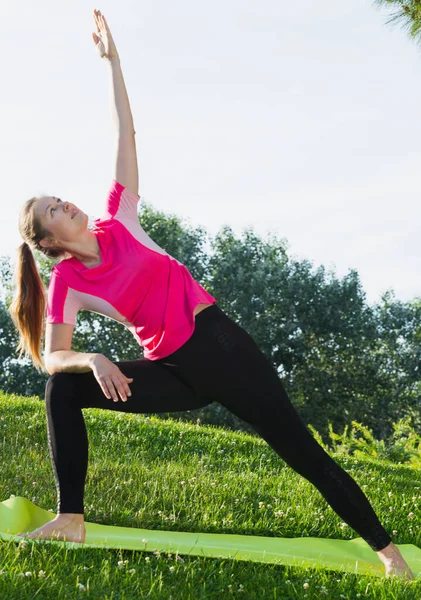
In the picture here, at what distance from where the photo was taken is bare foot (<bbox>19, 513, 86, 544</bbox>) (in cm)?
370

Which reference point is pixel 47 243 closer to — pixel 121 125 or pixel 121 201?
pixel 121 201

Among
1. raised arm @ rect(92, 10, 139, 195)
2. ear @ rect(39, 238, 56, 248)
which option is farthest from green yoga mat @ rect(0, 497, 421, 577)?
raised arm @ rect(92, 10, 139, 195)

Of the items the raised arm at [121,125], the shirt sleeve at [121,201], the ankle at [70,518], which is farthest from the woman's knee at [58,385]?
the raised arm at [121,125]

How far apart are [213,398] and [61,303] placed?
35.5 inches

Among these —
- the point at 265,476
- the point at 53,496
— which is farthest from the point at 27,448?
the point at 265,476

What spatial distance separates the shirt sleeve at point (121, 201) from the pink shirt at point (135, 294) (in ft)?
0.77

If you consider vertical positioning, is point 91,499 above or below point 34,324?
below

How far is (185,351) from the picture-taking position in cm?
363

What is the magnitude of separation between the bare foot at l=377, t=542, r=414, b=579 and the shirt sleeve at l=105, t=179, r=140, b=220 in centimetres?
219

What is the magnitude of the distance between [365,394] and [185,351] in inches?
894

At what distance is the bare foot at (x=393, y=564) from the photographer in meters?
3.68

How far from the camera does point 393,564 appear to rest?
12.2 feet

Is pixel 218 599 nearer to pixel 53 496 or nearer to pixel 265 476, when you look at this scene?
pixel 53 496

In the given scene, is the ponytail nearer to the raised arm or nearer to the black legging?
the black legging
